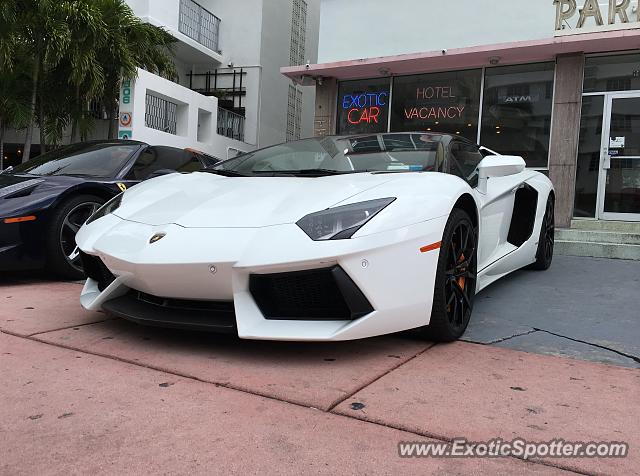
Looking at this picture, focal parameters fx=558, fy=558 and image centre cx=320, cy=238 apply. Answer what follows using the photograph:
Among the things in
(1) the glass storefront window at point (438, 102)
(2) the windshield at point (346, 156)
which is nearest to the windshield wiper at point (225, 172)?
(2) the windshield at point (346, 156)

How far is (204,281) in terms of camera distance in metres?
2.37

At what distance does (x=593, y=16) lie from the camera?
8.05 metres

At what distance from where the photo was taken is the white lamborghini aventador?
7.64 ft

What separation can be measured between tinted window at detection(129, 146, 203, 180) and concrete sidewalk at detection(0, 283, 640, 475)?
229 centimetres

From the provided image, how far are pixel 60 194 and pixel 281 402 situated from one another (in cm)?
297

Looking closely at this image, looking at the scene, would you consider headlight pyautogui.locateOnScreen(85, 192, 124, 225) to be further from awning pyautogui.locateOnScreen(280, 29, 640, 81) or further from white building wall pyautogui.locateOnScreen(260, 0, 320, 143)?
white building wall pyautogui.locateOnScreen(260, 0, 320, 143)

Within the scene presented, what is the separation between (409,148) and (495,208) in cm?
76

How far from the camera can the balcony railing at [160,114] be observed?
11219 millimetres

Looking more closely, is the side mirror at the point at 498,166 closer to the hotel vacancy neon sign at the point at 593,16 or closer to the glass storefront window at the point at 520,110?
the hotel vacancy neon sign at the point at 593,16

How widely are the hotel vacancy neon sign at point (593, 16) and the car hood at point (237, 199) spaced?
6.80m

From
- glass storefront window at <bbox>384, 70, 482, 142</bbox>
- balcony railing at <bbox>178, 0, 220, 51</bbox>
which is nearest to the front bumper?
glass storefront window at <bbox>384, 70, 482, 142</bbox>

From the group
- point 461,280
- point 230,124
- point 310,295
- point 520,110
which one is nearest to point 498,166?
point 461,280

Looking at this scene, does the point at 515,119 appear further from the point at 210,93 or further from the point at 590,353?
the point at 210,93

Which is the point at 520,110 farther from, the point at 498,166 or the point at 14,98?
the point at 14,98
